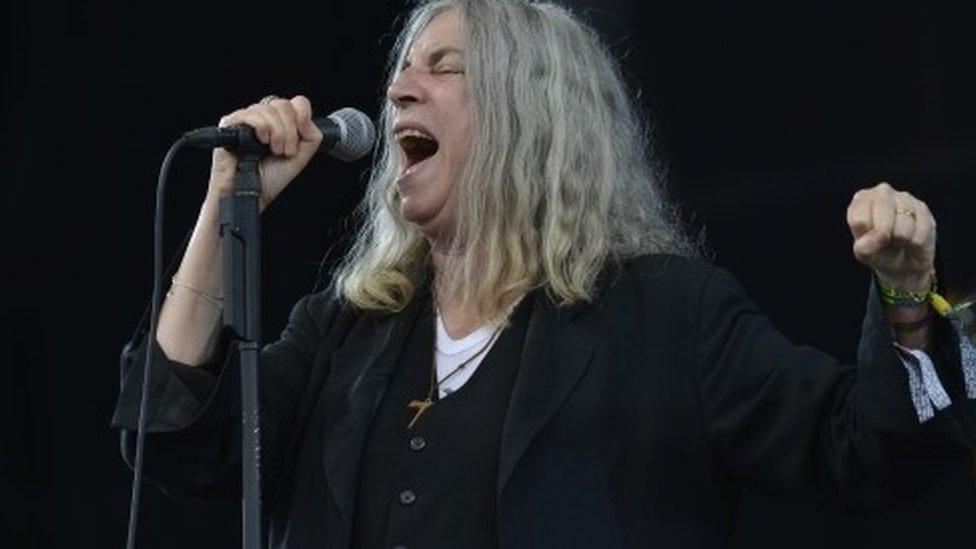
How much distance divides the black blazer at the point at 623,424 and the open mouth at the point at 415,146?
0.93ft

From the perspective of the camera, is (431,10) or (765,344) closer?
(765,344)

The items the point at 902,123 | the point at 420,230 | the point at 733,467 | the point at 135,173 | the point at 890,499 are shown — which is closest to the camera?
the point at 890,499

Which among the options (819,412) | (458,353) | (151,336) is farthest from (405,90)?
(819,412)

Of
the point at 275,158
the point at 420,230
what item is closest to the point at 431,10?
the point at 420,230

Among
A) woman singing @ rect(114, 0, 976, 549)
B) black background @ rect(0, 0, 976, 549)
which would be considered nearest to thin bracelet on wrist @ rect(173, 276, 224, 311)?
woman singing @ rect(114, 0, 976, 549)

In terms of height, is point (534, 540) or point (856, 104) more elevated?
point (856, 104)

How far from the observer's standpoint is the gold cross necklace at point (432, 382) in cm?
243

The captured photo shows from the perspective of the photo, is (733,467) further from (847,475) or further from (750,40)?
(750,40)

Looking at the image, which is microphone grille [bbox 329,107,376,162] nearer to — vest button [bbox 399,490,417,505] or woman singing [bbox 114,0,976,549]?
woman singing [bbox 114,0,976,549]

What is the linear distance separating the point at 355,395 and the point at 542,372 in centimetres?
24

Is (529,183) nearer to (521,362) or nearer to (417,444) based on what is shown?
(521,362)

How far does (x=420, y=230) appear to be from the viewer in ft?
8.98

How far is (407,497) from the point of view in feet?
7.74

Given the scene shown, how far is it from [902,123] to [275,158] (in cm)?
136
